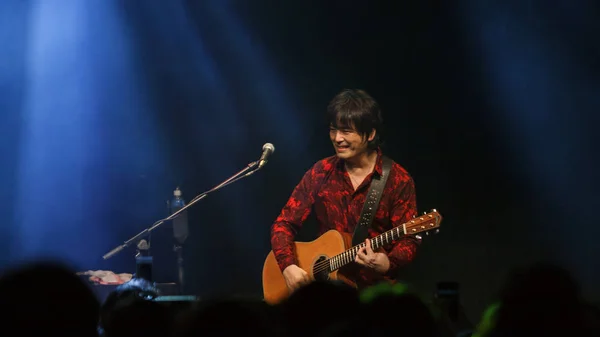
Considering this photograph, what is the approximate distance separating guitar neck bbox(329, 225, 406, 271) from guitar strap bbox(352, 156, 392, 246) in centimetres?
16

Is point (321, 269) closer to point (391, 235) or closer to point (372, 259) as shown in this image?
point (372, 259)

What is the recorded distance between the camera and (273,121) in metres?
7.77

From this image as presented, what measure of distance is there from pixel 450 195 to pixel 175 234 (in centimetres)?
273

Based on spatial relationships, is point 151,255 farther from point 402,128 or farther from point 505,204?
point 505,204

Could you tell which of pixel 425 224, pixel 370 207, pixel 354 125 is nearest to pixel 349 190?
pixel 370 207

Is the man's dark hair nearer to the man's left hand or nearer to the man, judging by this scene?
the man

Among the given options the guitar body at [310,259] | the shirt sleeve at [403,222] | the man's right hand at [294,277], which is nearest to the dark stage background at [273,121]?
the guitar body at [310,259]

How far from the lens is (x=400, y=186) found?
5832mm

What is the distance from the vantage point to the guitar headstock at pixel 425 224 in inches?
205

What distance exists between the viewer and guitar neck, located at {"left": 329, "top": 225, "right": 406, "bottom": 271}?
213 inches

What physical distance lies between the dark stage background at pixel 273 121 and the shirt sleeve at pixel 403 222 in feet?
4.52

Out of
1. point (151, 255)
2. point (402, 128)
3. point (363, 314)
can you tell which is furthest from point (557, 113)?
point (363, 314)

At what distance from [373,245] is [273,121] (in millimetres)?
2610

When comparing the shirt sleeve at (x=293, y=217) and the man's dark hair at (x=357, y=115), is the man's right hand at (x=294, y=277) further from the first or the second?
the man's dark hair at (x=357, y=115)
